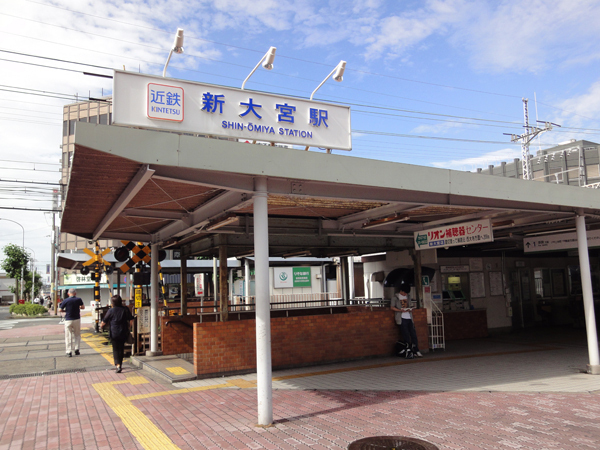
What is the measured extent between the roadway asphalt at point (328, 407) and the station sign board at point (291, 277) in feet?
65.0

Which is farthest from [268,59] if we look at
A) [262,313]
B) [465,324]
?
[465,324]

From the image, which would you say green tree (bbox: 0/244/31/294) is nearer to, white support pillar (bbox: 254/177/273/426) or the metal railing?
the metal railing

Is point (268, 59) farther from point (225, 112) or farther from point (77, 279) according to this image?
point (77, 279)

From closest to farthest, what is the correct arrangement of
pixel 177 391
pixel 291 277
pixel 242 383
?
pixel 177 391 < pixel 242 383 < pixel 291 277

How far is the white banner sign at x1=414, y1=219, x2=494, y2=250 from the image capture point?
887 cm

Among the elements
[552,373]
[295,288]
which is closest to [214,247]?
[552,373]

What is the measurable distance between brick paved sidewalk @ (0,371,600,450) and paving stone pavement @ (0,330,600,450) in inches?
0.6

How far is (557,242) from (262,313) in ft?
24.8

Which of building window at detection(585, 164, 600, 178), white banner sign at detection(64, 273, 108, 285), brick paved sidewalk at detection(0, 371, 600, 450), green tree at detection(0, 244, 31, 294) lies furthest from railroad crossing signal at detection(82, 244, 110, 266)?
building window at detection(585, 164, 600, 178)

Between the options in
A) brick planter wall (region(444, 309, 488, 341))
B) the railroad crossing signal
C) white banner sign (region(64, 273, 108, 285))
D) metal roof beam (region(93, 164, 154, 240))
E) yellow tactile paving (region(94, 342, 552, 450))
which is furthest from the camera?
white banner sign (region(64, 273, 108, 285))

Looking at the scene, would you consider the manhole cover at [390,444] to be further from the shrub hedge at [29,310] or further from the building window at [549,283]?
the shrub hedge at [29,310]

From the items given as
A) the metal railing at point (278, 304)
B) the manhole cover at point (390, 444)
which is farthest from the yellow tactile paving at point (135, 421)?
the metal railing at point (278, 304)

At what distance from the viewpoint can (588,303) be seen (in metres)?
9.23

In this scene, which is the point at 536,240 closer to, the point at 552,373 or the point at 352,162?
the point at 552,373
